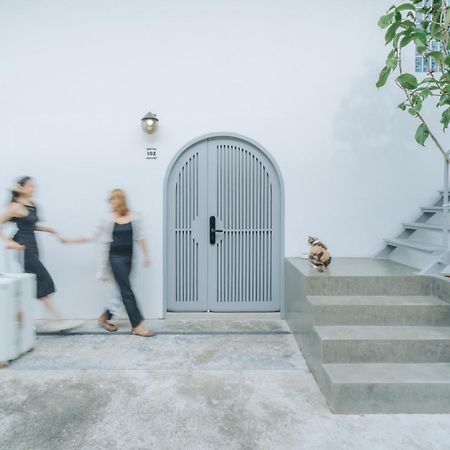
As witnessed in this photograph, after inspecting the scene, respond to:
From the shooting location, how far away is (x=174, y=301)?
422 cm

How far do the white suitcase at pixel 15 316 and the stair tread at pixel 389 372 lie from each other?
2.58 m

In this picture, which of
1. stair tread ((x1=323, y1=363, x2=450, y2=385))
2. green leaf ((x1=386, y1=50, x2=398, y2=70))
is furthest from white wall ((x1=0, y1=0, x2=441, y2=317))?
stair tread ((x1=323, y1=363, x2=450, y2=385))

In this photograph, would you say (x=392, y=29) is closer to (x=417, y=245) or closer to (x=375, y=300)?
(x=417, y=245)

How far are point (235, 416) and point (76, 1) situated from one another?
4775 millimetres

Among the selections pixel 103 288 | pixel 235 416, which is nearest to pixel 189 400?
pixel 235 416

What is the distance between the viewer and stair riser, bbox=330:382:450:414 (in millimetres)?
2293

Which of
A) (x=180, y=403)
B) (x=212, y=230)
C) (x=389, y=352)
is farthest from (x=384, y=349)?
(x=212, y=230)

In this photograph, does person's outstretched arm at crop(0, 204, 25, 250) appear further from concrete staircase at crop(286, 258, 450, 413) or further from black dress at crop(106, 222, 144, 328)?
concrete staircase at crop(286, 258, 450, 413)

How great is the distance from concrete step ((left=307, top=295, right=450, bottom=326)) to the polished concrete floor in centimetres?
53

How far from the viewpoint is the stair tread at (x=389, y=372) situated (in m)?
2.33

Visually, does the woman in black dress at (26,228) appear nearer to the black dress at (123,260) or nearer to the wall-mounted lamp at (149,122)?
the black dress at (123,260)

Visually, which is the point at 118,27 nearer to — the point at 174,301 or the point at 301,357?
the point at 174,301

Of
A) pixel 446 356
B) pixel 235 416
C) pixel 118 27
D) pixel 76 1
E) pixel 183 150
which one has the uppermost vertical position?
pixel 76 1

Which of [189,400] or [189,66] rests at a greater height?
[189,66]
